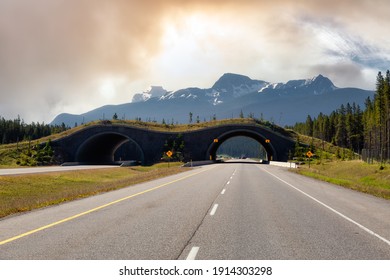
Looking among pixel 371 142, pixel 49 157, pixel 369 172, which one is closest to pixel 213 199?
pixel 369 172

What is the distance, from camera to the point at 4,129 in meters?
139

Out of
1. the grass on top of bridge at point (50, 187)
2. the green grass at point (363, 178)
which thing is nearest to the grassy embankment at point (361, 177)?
the green grass at point (363, 178)

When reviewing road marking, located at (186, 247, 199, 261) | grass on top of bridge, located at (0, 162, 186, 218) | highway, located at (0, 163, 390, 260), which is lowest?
grass on top of bridge, located at (0, 162, 186, 218)

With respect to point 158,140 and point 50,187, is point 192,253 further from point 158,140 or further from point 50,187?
point 158,140

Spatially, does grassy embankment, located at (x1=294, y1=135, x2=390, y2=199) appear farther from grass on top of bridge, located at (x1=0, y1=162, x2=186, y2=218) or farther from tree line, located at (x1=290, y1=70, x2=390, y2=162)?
grass on top of bridge, located at (x1=0, y1=162, x2=186, y2=218)

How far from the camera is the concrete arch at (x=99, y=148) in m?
91.8

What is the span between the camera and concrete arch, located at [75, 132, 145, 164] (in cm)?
9175

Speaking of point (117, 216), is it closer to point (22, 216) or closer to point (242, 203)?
point (22, 216)

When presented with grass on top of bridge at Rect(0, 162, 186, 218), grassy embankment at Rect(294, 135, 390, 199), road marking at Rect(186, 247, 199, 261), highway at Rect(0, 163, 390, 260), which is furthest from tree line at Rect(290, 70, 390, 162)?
road marking at Rect(186, 247, 199, 261)

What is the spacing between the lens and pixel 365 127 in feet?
350

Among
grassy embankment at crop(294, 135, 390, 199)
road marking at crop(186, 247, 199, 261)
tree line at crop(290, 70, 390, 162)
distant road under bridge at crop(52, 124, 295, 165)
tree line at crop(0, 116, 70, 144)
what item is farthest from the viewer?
tree line at crop(0, 116, 70, 144)

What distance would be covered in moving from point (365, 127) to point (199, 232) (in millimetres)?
109393

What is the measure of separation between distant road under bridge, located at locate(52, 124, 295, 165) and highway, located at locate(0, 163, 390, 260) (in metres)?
80.5

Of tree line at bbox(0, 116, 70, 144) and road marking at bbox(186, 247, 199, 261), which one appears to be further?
tree line at bbox(0, 116, 70, 144)
